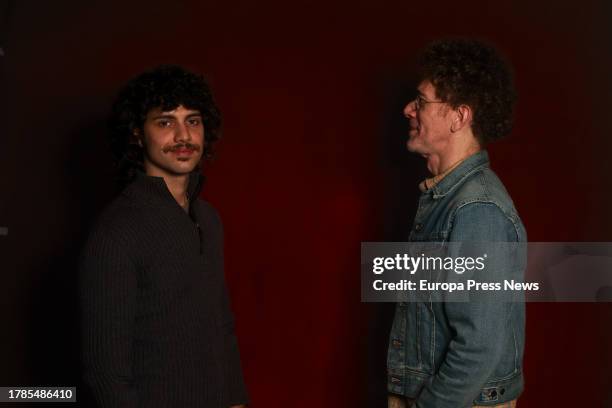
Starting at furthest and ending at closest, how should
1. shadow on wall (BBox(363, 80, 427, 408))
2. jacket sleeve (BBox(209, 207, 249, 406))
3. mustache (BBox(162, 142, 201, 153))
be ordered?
shadow on wall (BBox(363, 80, 427, 408))
jacket sleeve (BBox(209, 207, 249, 406))
mustache (BBox(162, 142, 201, 153))

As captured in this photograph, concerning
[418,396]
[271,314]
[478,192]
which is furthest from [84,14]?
[418,396]

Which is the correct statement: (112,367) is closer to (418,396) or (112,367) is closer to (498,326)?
(418,396)

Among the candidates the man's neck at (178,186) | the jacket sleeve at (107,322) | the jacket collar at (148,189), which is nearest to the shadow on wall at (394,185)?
the man's neck at (178,186)

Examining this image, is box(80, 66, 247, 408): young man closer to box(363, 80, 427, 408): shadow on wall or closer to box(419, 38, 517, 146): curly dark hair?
box(419, 38, 517, 146): curly dark hair

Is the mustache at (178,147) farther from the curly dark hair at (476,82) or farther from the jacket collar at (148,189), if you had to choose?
the curly dark hair at (476,82)

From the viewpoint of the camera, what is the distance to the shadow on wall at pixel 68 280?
248 centimetres

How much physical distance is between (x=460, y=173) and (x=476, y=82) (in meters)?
0.28

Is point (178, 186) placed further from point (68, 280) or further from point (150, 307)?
point (68, 280)

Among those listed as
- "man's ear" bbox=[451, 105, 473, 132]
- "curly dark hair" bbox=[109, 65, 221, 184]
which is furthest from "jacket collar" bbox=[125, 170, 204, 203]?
"man's ear" bbox=[451, 105, 473, 132]

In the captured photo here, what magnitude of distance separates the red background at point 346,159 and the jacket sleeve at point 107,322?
3.39 feet

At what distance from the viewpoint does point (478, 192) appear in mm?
1558

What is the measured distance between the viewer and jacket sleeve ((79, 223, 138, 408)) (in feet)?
4.91

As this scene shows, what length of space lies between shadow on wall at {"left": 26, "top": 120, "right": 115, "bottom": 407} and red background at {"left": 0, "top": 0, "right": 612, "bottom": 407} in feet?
0.37

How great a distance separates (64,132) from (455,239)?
1.68 m
